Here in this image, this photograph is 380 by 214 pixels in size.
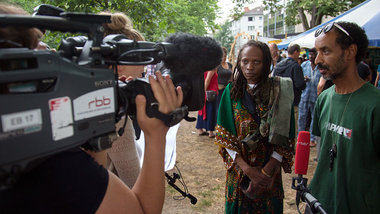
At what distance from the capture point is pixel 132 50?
94 centimetres

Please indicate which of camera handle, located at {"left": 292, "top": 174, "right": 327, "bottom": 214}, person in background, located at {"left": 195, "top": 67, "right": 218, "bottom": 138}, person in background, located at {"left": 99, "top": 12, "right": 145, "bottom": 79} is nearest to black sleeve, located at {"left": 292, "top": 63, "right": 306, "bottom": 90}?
person in background, located at {"left": 195, "top": 67, "right": 218, "bottom": 138}

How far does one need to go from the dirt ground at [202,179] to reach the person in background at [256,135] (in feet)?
4.75

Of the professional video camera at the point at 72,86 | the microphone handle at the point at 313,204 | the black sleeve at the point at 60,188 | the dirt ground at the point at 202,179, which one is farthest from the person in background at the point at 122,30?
the dirt ground at the point at 202,179

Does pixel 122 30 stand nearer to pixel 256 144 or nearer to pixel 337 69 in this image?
pixel 256 144

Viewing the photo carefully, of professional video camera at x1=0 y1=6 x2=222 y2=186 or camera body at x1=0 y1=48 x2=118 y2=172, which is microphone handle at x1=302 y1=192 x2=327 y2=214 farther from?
camera body at x1=0 y1=48 x2=118 y2=172

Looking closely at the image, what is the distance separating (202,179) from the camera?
4406 millimetres

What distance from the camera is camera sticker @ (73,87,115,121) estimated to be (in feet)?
2.43

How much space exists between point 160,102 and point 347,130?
1310mm

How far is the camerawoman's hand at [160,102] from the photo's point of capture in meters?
0.99

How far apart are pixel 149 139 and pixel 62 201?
371 millimetres

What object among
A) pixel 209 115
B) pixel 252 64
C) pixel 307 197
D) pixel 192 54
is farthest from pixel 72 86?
A: pixel 209 115

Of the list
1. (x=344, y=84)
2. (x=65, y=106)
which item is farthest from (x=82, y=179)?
(x=344, y=84)

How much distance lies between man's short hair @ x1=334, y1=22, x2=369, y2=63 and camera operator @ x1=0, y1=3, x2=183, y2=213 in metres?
1.43

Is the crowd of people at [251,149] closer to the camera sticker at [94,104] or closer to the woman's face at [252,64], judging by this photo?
the woman's face at [252,64]
